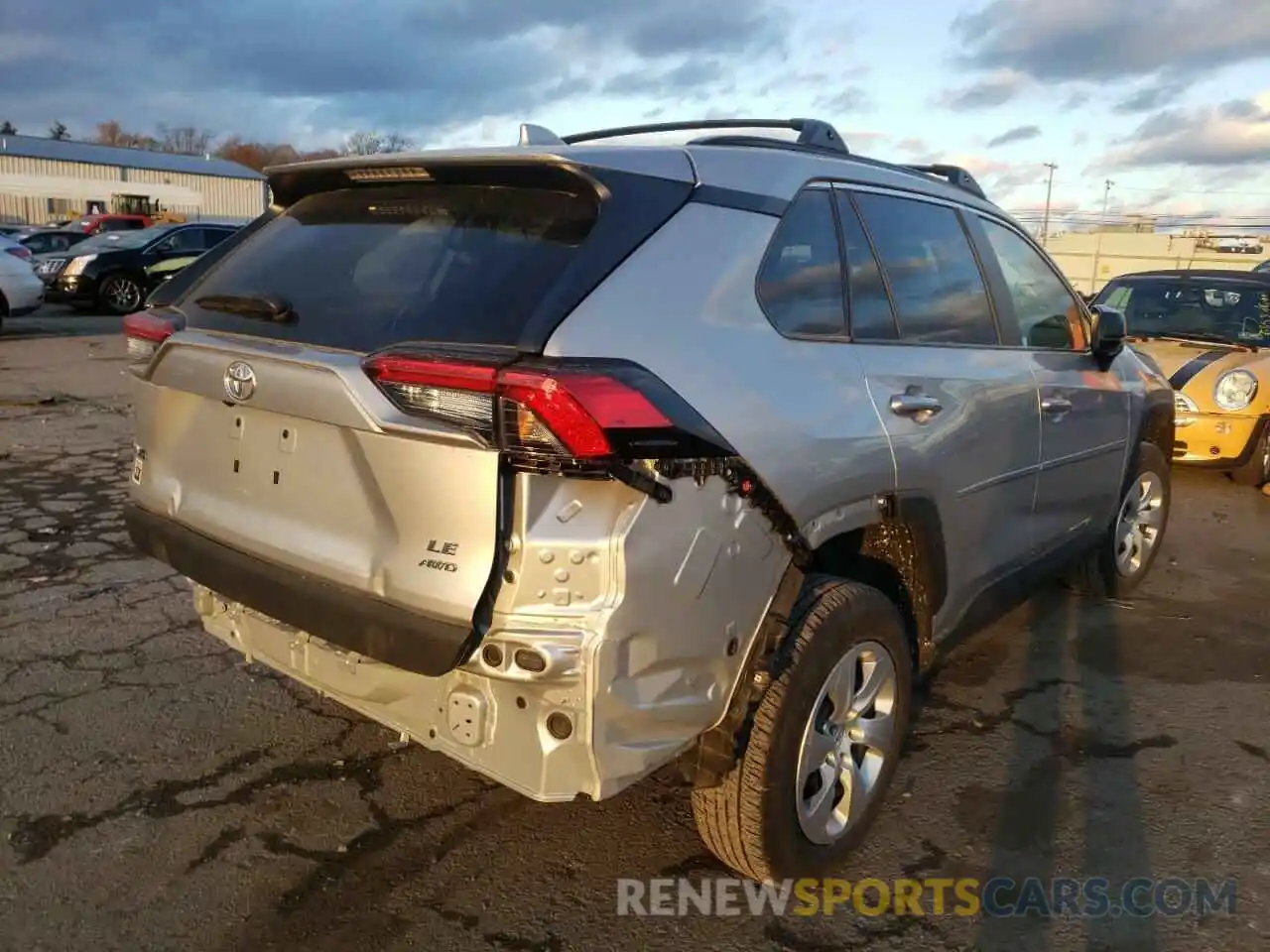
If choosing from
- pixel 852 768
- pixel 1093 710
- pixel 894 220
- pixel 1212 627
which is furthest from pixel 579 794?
pixel 1212 627

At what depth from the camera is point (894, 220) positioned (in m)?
3.27

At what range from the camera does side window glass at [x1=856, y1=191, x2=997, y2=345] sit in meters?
3.17

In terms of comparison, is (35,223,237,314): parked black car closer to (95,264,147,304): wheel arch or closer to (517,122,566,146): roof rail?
(95,264,147,304): wheel arch

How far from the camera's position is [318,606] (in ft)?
7.95

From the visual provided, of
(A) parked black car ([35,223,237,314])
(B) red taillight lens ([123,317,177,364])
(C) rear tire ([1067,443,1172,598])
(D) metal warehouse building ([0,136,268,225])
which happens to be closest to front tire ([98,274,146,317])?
(A) parked black car ([35,223,237,314])

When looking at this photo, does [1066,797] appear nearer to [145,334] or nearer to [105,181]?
[145,334]

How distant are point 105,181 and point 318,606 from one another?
65.7 meters

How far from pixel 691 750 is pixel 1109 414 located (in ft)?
9.55

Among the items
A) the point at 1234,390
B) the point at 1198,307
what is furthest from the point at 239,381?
the point at 1198,307

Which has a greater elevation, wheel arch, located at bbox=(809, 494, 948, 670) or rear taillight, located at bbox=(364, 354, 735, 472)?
rear taillight, located at bbox=(364, 354, 735, 472)

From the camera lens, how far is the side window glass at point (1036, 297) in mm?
3918

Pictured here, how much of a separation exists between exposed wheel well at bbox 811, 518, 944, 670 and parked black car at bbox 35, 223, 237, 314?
53.4ft

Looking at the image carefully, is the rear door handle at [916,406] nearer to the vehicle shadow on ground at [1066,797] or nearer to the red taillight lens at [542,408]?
the red taillight lens at [542,408]

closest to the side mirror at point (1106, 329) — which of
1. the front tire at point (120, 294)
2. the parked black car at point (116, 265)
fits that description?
the parked black car at point (116, 265)
